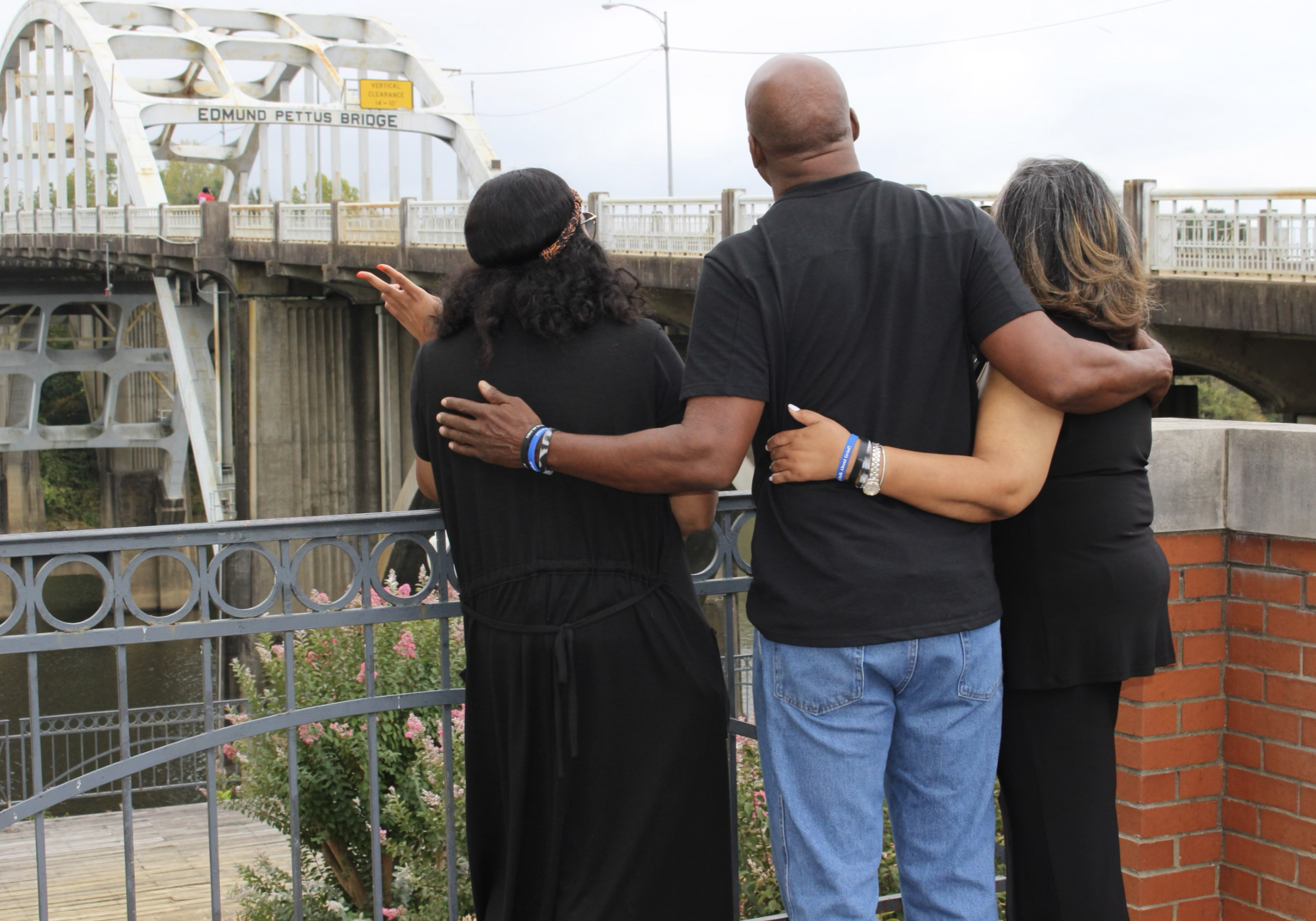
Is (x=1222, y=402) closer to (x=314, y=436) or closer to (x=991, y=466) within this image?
(x=314, y=436)

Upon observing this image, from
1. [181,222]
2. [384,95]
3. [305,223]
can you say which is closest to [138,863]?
[305,223]

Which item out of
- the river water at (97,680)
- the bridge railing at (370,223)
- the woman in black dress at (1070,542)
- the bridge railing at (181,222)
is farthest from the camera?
the river water at (97,680)

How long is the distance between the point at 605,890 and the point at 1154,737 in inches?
50.1

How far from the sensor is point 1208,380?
4444 cm

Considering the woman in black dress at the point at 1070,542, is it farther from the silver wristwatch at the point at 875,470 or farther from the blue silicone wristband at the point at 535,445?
the blue silicone wristband at the point at 535,445

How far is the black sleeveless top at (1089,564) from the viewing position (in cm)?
214

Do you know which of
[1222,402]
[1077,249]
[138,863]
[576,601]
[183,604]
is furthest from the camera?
[1222,402]

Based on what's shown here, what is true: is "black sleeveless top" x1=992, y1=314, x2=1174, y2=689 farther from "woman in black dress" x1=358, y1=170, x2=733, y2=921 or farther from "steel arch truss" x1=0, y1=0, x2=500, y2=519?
"steel arch truss" x1=0, y1=0, x2=500, y2=519

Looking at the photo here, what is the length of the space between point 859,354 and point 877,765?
2.13 ft

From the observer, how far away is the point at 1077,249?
83.7 inches

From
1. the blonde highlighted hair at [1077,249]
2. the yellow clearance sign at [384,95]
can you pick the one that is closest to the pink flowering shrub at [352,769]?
the blonde highlighted hair at [1077,249]

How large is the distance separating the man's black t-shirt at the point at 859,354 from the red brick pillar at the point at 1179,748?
0.93m

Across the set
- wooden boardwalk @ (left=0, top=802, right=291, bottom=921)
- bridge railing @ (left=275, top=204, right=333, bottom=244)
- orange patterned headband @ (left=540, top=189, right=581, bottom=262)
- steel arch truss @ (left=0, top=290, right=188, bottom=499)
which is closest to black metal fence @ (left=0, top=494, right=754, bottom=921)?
orange patterned headband @ (left=540, top=189, right=581, bottom=262)

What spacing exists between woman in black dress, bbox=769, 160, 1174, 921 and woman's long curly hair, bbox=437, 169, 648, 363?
41cm
